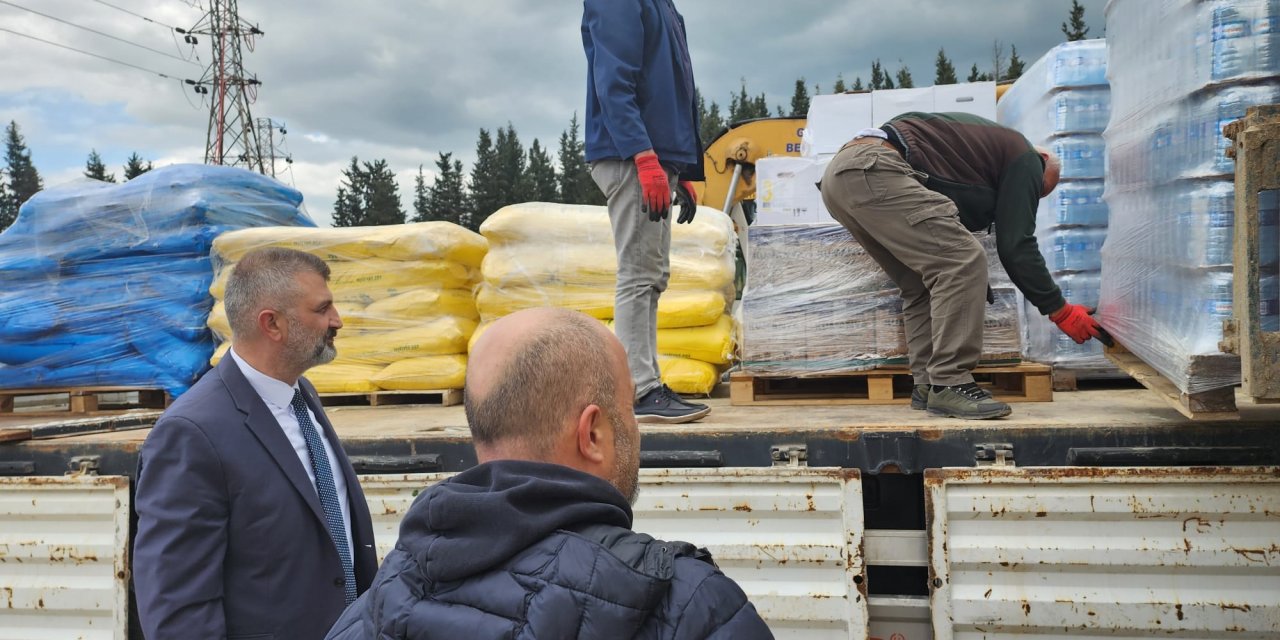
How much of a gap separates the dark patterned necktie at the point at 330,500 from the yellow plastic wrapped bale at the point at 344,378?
2091 mm

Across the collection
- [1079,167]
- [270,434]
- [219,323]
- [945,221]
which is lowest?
[270,434]

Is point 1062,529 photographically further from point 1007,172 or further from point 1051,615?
point 1007,172

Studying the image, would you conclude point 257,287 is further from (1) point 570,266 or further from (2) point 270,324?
(1) point 570,266

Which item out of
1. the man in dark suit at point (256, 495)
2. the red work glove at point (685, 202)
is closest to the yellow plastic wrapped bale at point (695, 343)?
the red work glove at point (685, 202)

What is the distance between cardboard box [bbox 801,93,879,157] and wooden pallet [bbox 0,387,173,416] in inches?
165

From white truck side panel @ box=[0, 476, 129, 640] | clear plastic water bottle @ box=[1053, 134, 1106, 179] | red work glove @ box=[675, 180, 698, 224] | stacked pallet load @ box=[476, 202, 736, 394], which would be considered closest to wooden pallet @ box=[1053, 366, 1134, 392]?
clear plastic water bottle @ box=[1053, 134, 1106, 179]

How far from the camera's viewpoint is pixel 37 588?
3.17 metres

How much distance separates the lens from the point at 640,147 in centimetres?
347

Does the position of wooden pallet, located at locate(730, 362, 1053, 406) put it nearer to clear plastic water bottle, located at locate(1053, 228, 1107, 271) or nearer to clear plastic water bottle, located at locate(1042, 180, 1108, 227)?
clear plastic water bottle, located at locate(1053, 228, 1107, 271)

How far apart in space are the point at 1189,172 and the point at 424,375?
3504 millimetres

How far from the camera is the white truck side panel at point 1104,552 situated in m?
2.39

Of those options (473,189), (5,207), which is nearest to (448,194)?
(473,189)

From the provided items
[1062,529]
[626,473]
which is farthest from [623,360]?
[1062,529]

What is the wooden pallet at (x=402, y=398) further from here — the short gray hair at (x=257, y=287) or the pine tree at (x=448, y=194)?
the pine tree at (x=448, y=194)
